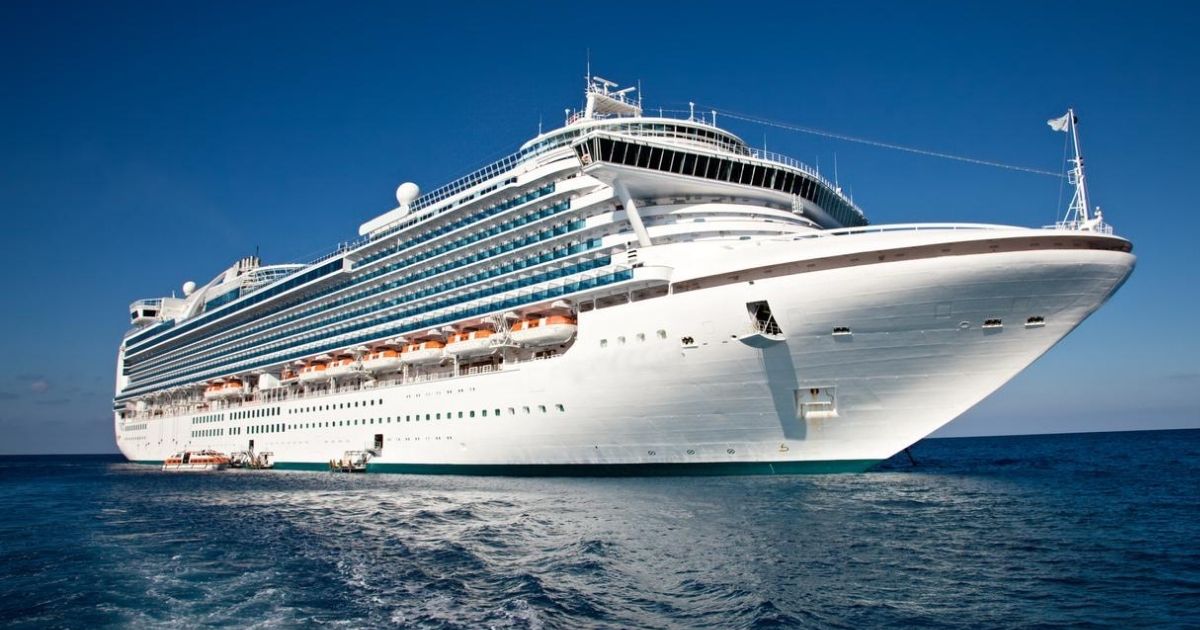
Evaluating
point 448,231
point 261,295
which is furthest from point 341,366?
point 261,295

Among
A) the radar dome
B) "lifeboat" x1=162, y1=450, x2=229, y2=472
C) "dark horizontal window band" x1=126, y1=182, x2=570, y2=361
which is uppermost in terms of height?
the radar dome

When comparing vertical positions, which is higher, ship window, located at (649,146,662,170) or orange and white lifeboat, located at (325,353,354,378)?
ship window, located at (649,146,662,170)

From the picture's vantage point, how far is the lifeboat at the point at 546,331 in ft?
89.0

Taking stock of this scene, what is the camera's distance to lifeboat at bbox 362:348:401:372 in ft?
118

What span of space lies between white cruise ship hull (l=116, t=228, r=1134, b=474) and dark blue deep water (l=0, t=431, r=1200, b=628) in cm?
174

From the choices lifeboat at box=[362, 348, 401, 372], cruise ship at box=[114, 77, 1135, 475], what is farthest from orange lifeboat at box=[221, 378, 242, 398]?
Result: lifeboat at box=[362, 348, 401, 372]

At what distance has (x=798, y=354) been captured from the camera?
21.6m

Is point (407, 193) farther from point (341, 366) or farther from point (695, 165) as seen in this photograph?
A: point (695, 165)

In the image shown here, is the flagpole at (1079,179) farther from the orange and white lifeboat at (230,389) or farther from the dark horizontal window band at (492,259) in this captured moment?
the orange and white lifeboat at (230,389)

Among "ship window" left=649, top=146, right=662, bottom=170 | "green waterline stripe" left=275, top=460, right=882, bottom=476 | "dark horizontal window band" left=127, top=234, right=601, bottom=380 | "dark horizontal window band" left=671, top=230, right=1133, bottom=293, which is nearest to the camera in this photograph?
"dark horizontal window band" left=671, top=230, right=1133, bottom=293

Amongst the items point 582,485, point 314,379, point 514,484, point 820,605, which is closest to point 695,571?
point 820,605

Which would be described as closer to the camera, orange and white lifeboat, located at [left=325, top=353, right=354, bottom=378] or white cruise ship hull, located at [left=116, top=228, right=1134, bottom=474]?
white cruise ship hull, located at [left=116, top=228, right=1134, bottom=474]

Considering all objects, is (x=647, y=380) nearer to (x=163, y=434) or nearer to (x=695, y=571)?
(x=695, y=571)

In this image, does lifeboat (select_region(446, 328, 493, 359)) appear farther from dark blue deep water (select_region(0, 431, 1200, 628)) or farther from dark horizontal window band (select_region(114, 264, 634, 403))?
dark blue deep water (select_region(0, 431, 1200, 628))
